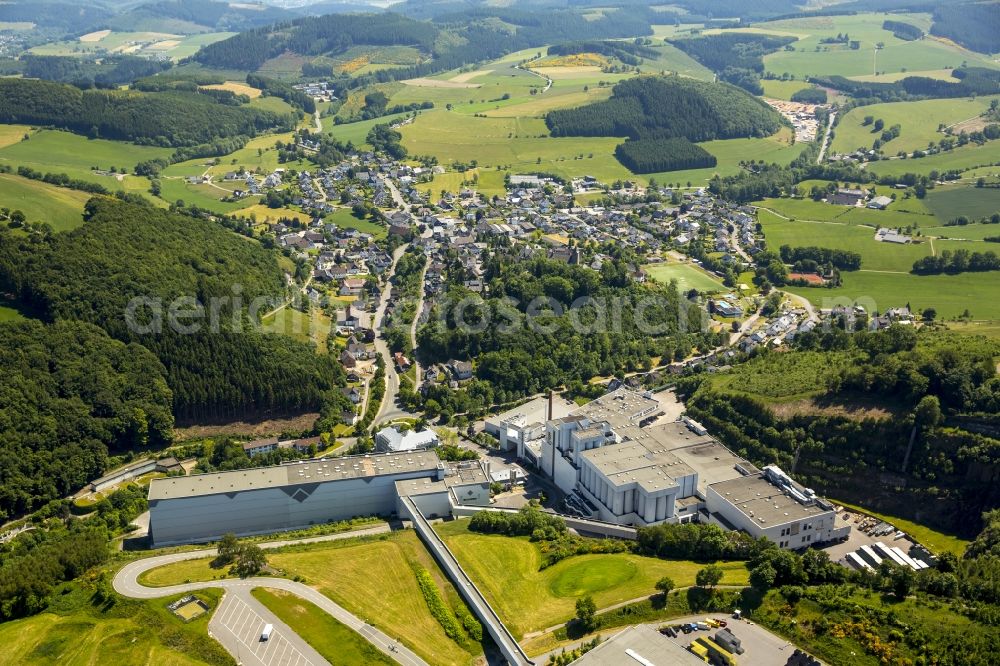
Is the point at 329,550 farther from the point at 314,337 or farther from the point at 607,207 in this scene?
the point at 607,207

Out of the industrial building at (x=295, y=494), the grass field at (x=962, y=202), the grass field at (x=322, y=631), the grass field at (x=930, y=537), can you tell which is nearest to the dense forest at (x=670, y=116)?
the grass field at (x=962, y=202)

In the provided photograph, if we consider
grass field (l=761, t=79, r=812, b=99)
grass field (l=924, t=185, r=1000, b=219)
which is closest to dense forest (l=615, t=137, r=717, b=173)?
grass field (l=924, t=185, r=1000, b=219)

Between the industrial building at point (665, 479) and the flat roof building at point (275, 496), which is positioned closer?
the industrial building at point (665, 479)

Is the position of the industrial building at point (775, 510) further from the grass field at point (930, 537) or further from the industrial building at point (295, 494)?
the industrial building at point (295, 494)

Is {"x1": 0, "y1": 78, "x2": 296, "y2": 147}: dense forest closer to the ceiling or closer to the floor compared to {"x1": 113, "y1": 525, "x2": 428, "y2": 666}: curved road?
closer to the ceiling

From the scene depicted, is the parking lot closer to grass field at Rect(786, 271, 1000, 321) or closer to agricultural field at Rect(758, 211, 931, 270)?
grass field at Rect(786, 271, 1000, 321)

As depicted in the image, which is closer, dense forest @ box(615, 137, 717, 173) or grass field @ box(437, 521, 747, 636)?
grass field @ box(437, 521, 747, 636)
